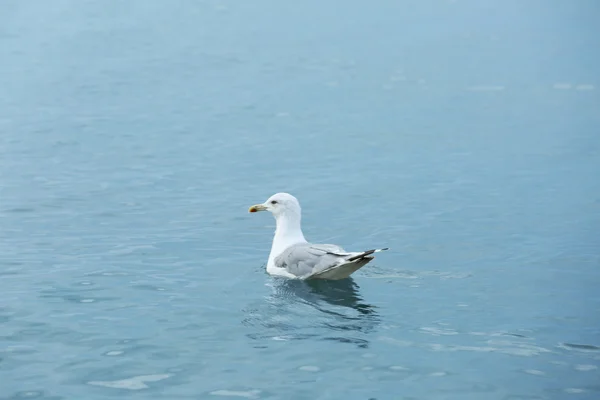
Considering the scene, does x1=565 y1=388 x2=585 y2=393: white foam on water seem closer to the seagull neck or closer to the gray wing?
the gray wing

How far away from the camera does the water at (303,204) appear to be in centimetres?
1054

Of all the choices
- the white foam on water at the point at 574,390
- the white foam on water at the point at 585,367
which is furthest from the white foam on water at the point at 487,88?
the white foam on water at the point at 574,390

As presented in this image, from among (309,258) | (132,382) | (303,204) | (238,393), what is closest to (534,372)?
(238,393)

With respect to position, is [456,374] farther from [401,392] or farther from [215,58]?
[215,58]

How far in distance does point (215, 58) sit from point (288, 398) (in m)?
23.7

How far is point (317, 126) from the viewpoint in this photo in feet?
79.1

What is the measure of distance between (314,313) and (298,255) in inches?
58.5

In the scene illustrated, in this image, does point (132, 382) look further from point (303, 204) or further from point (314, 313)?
point (303, 204)

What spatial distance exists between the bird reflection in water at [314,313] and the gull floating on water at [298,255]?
0.18m

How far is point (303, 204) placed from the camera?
1764cm

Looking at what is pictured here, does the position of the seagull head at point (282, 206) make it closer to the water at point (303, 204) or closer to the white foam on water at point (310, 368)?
the water at point (303, 204)

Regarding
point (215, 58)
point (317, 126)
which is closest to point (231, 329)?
point (317, 126)

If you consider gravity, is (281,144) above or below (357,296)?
above

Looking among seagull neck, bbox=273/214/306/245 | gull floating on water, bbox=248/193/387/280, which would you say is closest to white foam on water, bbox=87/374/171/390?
gull floating on water, bbox=248/193/387/280
